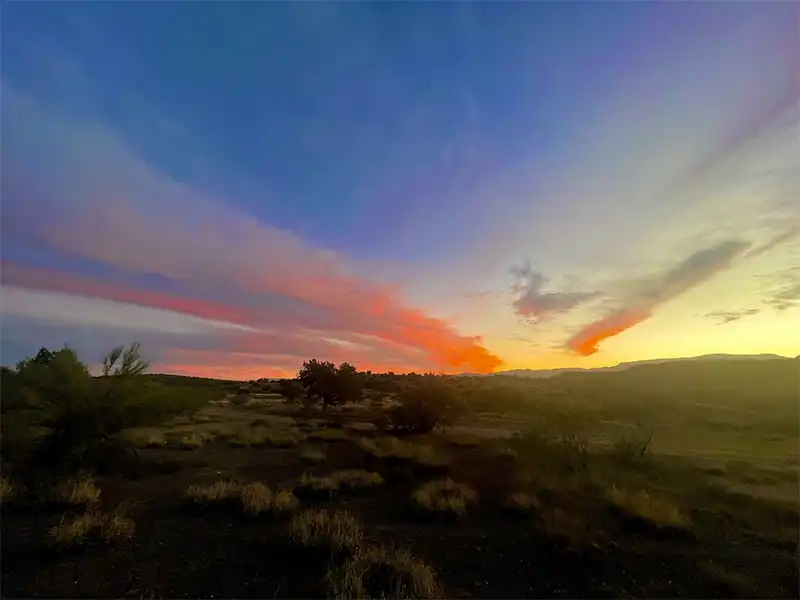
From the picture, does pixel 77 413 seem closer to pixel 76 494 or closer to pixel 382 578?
pixel 76 494

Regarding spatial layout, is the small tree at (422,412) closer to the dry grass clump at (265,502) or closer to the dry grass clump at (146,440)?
the dry grass clump at (146,440)

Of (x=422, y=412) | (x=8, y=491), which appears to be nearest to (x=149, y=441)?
(x=8, y=491)

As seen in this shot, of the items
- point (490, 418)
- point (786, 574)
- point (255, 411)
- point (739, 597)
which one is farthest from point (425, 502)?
point (255, 411)

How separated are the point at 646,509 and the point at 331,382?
33286 millimetres

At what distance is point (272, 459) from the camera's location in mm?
20672

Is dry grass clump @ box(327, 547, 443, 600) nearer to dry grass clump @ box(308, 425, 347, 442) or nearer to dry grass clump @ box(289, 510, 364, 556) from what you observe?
dry grass clump @ box(289, 510, 364, 556)

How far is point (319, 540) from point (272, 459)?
11890 mm

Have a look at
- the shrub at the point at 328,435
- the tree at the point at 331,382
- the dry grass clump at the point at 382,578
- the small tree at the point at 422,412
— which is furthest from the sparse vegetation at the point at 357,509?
the tree at the point at 331,382

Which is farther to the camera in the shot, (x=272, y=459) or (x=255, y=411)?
(x=255, y=411)

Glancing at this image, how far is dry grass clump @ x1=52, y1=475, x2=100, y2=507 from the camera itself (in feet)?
38.7

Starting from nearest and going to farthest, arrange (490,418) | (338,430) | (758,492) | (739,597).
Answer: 1. (739,597)
2. (758,492)
3. (338,430)
4. (490,418)

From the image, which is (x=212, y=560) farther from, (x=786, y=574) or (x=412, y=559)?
(x=786, y=574)

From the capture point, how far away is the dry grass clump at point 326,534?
959cm

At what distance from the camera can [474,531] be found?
1177cm
